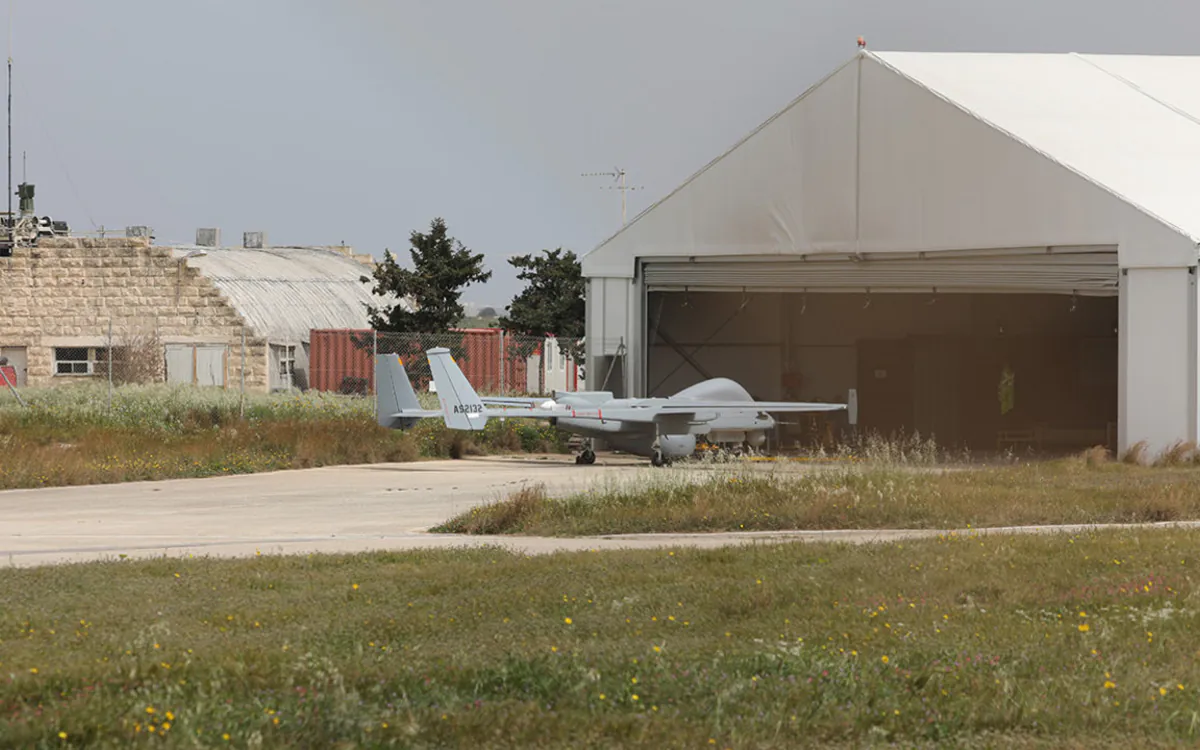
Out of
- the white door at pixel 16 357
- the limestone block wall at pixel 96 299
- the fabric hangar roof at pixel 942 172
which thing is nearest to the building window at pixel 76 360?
the limestone block wall at pixel 96 299

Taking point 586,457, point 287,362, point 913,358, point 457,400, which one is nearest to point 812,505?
point 457,400

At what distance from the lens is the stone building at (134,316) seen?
150 ft

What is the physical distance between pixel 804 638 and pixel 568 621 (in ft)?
5.06

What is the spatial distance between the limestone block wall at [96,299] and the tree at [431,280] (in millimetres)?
4702

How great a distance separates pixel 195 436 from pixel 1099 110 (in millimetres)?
19420

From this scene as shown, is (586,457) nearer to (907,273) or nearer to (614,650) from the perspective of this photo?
(907,273)

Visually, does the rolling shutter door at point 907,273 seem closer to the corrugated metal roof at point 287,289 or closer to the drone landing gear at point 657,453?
the drone landing gear at point 657,453

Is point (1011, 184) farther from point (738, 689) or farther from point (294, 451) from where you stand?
point (738, 689)

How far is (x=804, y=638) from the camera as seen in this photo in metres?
9.67

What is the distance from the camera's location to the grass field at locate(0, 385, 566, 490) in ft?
82.0

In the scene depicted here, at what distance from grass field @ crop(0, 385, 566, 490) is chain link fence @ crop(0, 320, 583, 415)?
23.9 ft

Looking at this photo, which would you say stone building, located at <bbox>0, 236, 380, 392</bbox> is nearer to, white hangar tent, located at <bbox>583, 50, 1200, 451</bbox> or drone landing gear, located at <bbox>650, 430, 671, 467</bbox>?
white hangar tent, located at <bbox>583, 50, 1200, 451</bbox>

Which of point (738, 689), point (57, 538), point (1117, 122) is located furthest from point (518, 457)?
point (738, 689)

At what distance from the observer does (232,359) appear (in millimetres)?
45500
